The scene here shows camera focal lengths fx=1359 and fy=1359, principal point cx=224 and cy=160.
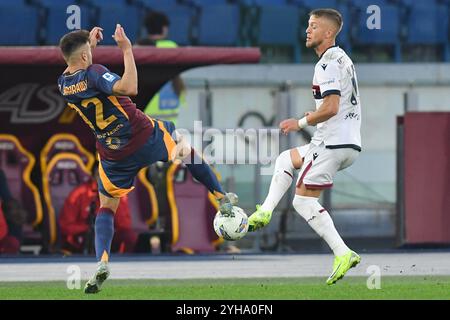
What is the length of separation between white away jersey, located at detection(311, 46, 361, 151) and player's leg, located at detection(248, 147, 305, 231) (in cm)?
33

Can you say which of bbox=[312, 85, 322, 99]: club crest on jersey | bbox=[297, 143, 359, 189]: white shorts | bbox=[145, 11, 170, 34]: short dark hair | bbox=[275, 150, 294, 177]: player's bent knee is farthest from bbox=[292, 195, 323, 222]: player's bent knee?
bbox=[145, 11, 170, 34]: short dark hair

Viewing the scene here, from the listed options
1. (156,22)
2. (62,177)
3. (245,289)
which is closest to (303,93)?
(156,22)

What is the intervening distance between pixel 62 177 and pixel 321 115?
641cm

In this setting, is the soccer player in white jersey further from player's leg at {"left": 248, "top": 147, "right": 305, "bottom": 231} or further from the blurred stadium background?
the blurred stadium background

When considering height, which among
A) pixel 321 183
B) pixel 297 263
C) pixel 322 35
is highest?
pixel 322 35

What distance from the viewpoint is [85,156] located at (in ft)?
50.1

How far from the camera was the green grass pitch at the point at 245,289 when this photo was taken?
8.94 meters

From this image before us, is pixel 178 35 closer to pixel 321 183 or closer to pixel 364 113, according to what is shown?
pixel 364 113

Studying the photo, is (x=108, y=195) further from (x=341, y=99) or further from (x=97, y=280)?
(x=341, y=99)

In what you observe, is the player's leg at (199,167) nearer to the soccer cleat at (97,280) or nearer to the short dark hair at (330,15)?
the soccer cleat at (97,280)
